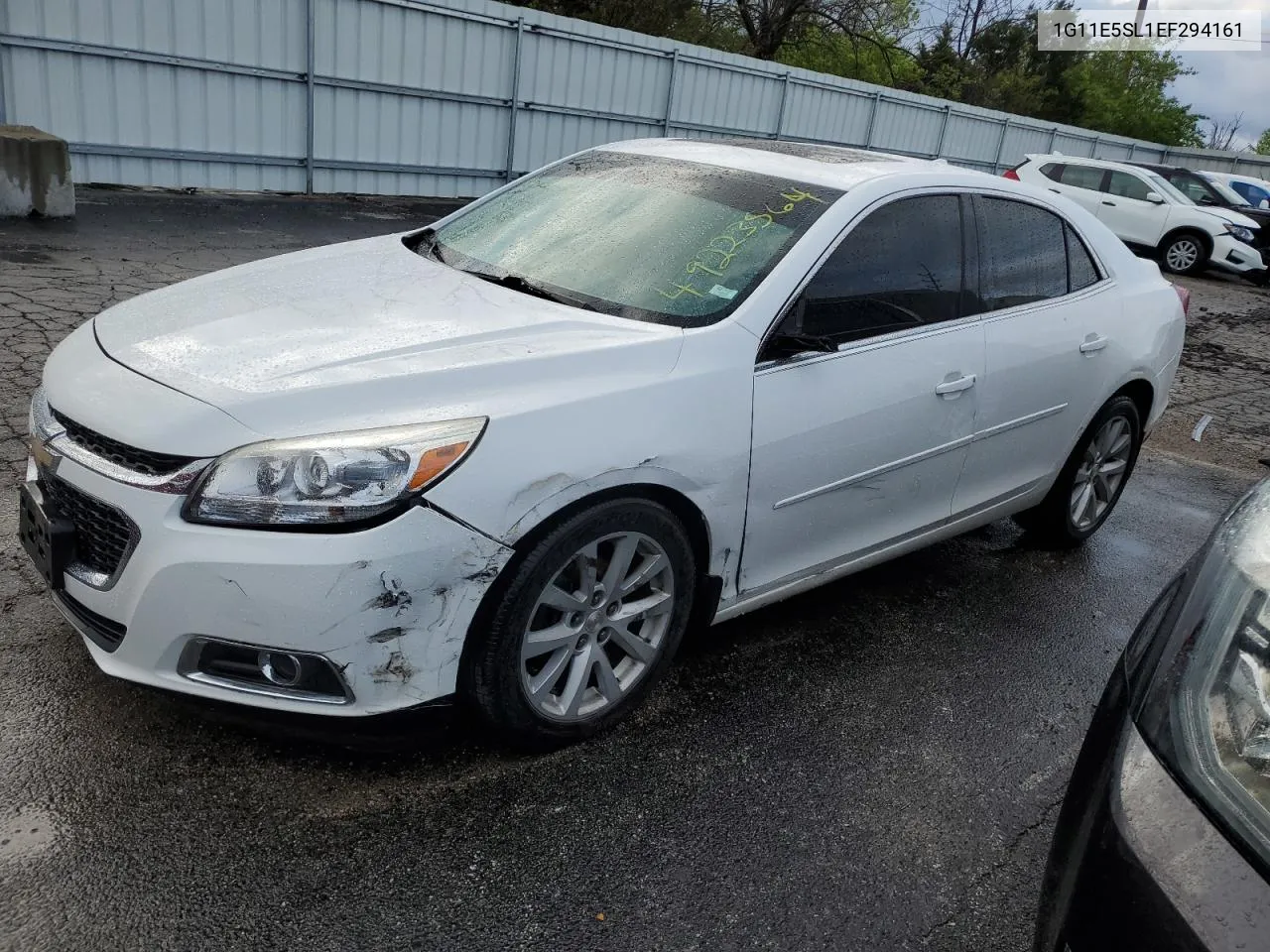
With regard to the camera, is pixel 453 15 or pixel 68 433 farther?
pixel 453 15

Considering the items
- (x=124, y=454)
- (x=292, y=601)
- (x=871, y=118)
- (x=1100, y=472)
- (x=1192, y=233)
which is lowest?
(x=1192, y=233)

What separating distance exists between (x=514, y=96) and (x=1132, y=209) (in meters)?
10.2

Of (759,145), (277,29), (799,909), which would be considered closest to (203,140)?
(277,29)

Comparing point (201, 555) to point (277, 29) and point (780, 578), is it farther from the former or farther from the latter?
point (277, 29)

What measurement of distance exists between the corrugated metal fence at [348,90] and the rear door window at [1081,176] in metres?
4.63

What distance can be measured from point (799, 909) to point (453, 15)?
12731 mm

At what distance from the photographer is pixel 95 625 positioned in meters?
2.67

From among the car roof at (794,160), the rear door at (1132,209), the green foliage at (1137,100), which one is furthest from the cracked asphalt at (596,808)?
the green foliage at (1137,100)

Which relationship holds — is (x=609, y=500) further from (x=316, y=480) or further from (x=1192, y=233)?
(x=1192, y=233)

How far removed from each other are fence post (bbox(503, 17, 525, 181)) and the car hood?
37.3 feet

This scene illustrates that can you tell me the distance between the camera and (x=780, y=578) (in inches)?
136

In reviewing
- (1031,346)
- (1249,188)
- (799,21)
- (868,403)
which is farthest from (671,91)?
(868,403)

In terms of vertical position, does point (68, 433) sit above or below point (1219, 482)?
above

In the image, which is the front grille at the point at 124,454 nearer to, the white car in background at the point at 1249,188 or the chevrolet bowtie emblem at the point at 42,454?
the chevrolet bowtie emblem at the point at 42,454
